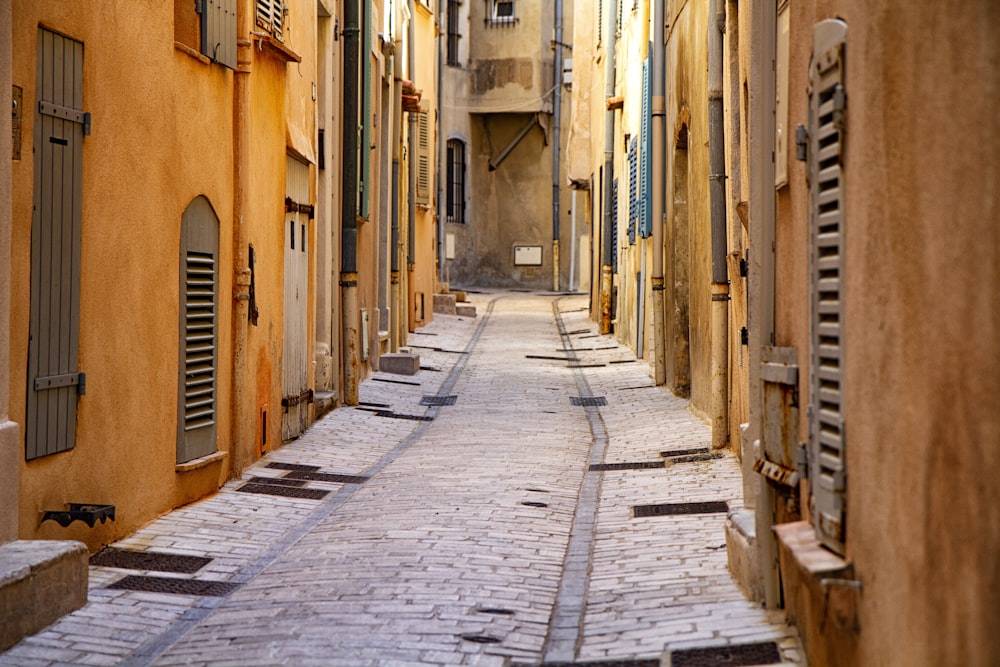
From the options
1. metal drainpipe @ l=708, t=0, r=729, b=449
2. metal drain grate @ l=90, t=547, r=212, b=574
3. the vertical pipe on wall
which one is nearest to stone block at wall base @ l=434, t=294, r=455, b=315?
metal drainpipe @ l=708, t=0, r=729, b=449

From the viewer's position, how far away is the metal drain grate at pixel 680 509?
8.47 m

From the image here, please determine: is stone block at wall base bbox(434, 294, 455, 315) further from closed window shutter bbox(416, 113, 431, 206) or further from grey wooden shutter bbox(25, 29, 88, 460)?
grey wooden shutter bbox(25, 29, 88, 460)

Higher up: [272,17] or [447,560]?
[272,17]

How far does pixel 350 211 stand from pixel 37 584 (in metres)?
9.19

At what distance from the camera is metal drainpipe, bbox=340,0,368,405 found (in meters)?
14.6

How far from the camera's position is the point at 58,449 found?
6.95 meters

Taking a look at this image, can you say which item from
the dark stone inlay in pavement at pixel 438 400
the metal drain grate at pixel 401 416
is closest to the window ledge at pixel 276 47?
the metal drain grate at pixel 401 416

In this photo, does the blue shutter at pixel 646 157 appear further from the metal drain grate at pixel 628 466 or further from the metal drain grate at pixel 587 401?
the metal drain grate at pixel 628 466

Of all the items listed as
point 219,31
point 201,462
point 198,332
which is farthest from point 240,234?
point 201,462

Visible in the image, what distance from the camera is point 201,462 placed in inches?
355

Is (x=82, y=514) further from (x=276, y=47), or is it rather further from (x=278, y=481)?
(x=276, y=47)

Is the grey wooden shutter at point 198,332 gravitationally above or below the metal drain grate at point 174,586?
above

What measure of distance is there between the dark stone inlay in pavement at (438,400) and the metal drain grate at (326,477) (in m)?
4.76

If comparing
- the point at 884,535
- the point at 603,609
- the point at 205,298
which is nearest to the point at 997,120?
the point at 884,535
